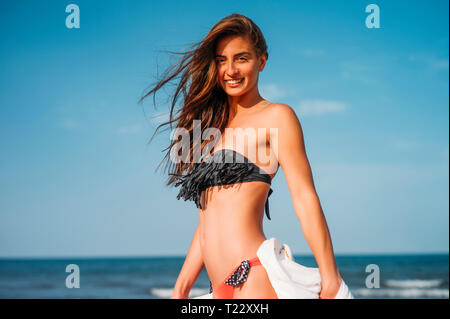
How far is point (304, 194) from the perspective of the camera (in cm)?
208

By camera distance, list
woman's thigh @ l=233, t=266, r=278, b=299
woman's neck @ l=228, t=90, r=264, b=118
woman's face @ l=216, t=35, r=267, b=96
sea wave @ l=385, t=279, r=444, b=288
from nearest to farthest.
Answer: woman's thigh @ l=233, t=266, r=278, b=299 → woman's face @ l=216, t=35, r=267, b=96 → woman's neck @ l=228, t=90, r=264, b=118 → sea wave @ l=385, t=279, r=444, b=288

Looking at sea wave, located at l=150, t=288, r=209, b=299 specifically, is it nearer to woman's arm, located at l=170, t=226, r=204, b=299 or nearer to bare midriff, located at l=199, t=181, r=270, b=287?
woman's arm, located at l=170, t=226, r=204, b=299

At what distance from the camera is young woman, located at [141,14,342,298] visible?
6.95 feet

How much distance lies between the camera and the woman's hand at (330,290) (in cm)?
196

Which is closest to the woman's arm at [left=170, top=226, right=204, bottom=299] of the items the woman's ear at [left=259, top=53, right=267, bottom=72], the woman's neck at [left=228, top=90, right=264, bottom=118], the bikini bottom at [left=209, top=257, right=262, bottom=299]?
the bikini bottom at [left=209, top=257, right=262, bottom=299]

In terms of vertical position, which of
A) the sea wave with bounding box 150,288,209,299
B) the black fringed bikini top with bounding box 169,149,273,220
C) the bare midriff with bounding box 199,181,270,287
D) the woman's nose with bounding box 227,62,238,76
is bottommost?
the bare midriff with bounding box 199,181,270,287

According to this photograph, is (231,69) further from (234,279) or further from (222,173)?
(234,279)

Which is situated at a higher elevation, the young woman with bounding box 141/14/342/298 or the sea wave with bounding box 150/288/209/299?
the sea wave with bounding box 150/288/209/299

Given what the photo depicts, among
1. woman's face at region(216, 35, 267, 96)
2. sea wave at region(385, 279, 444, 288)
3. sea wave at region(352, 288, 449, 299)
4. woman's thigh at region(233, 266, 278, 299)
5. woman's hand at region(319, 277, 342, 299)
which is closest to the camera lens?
woman's hand at region(319, 277, 342, 299)

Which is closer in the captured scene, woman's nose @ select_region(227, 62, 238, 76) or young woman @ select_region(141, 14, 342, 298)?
young woman @ select_region(141, 14, 342, 298)

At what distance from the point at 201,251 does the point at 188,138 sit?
0.67 meters

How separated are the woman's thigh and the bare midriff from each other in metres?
0.08

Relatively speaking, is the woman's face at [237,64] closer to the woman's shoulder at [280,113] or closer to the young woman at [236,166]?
the young woman at [236,166]
